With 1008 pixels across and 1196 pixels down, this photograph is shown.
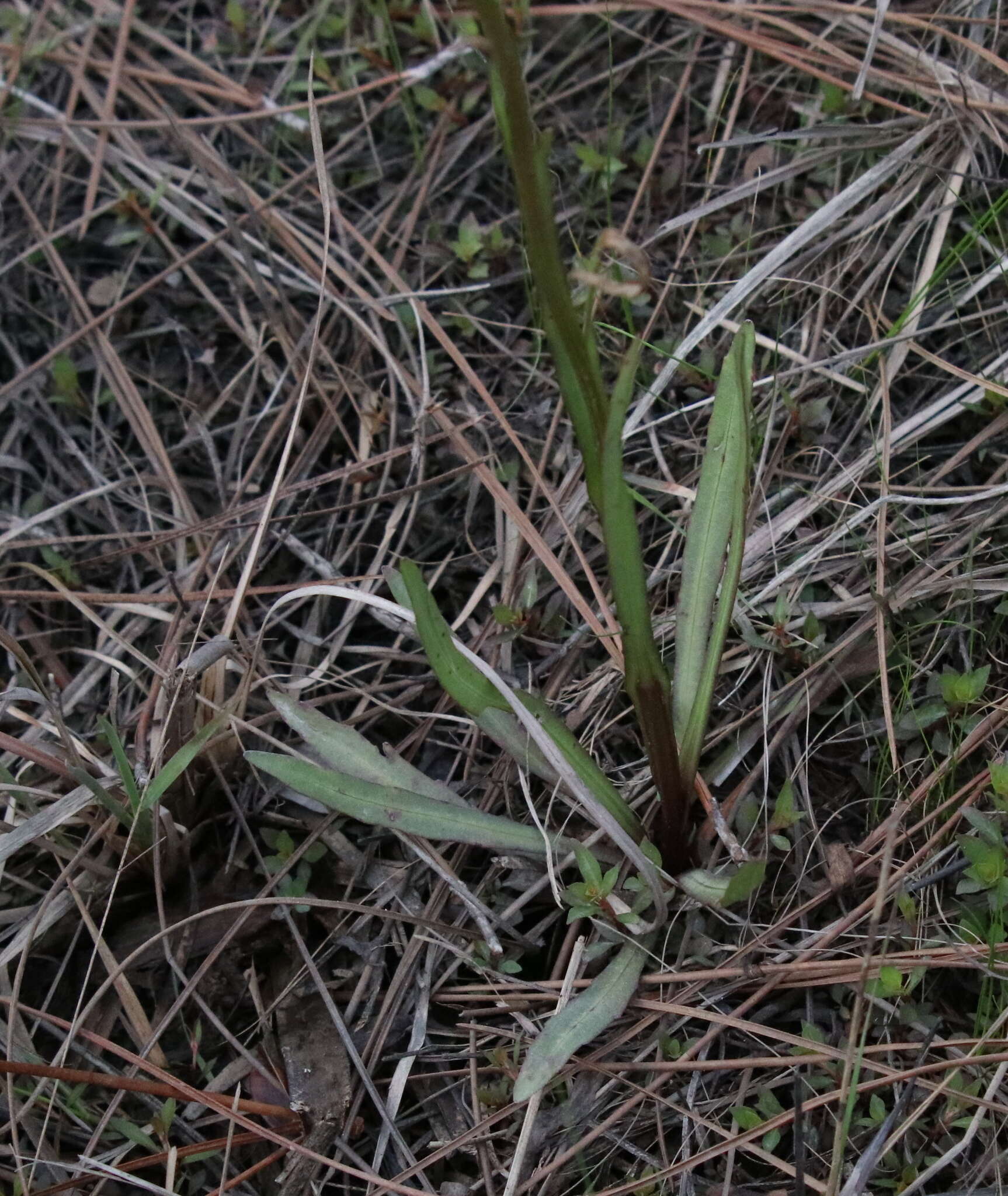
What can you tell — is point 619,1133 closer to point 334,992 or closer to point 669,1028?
point 669,1028

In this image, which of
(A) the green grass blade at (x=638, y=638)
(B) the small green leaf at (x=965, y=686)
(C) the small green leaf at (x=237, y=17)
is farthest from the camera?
(C) the small green leaf at (x=237, y=17)

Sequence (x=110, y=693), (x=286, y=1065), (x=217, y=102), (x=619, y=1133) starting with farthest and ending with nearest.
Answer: (x=217, y=102), (x=110, y=693), (x=286, y=1065), (x=619, y=1133)

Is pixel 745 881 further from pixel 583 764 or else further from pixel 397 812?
pixel 397 812

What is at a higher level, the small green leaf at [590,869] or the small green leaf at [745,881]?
the small green leaf at [745,881]

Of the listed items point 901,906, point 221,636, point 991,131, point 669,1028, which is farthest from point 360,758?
point 991,131

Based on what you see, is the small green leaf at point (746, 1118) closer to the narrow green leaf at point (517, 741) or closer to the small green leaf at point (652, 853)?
the small green leaf at point (652, 853)

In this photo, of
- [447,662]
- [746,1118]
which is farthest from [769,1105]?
[447,662]

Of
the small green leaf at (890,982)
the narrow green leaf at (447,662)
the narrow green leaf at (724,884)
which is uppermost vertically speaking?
the narrow green leaf at (447,662)

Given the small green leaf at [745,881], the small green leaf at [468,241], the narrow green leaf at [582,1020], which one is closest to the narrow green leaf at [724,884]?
the small green leaf at [745,881]
